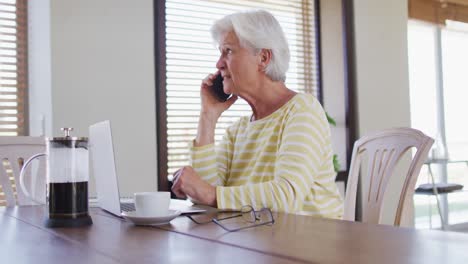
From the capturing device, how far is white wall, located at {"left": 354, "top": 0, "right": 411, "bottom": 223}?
12.3ft

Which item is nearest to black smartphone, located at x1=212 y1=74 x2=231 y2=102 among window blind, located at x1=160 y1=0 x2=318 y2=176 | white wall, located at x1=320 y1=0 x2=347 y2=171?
window blind, located at x1=160 y1=0 x2=318 y2=176

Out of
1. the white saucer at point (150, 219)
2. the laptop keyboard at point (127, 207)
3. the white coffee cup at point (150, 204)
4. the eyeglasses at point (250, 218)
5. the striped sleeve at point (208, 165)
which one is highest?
the striped sleeve at point (208, 165)

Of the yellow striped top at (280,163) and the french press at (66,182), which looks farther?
the yellow striped top at (280,163)

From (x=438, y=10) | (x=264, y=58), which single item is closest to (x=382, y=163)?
(x=264, y=58)

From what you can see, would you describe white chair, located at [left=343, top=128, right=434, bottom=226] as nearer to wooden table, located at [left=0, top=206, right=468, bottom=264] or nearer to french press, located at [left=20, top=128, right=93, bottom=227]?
wooden table, located at [left=0, top=206, right=468, bottom=264]

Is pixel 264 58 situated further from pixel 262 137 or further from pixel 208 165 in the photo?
pixel 208 165

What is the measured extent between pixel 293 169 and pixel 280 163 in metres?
0.05

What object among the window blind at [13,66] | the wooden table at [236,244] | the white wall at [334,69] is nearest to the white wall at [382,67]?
the white wall at [334,69]

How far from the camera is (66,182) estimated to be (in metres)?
1.10

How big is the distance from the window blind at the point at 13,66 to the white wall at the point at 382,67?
2261 millimetres

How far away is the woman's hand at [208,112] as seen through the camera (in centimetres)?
175

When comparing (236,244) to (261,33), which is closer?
(236,244)

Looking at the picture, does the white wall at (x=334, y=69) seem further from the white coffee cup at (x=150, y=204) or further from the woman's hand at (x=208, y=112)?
the white coffee cup at (x=150, y=204)

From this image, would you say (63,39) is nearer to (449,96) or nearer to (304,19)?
(304,19)
